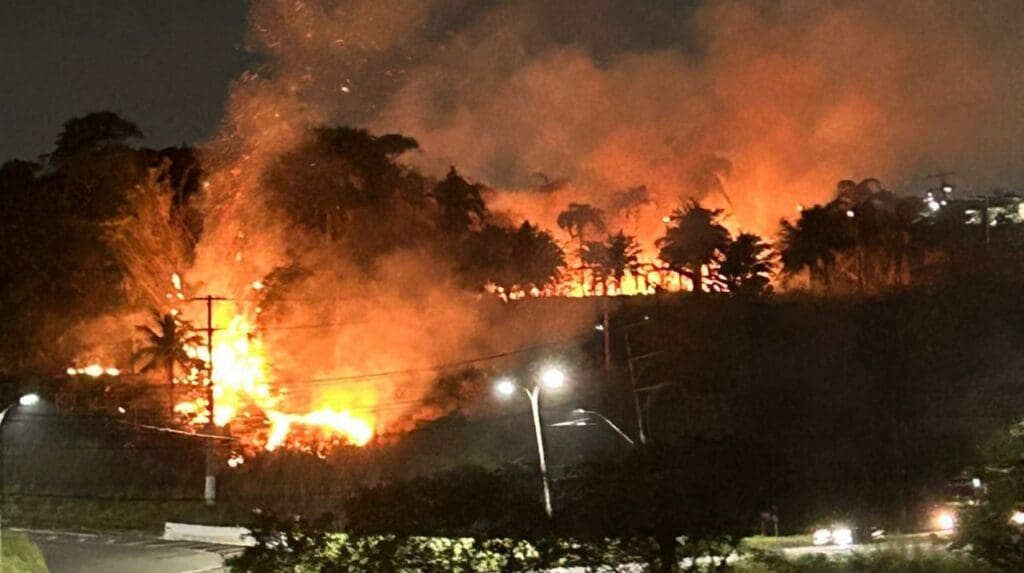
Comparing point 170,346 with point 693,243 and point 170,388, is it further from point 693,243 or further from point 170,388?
point 693,243

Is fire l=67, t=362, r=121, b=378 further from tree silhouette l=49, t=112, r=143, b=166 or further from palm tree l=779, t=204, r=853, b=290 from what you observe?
palm tree l=779, t=204, r=853, b=290

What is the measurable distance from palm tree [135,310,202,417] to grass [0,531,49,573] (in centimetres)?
2170

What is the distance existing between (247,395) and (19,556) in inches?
911

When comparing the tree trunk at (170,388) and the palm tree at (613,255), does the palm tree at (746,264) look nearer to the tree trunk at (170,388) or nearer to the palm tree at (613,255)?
the palm tree at (613,255)

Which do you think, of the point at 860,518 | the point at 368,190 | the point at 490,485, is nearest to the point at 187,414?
the point at 368,190

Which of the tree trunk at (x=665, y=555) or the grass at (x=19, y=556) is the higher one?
the tree trunk at (x=665, y=555)

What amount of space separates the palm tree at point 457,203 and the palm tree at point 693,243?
36.4 feet

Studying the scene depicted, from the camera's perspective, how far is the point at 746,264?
183 feet

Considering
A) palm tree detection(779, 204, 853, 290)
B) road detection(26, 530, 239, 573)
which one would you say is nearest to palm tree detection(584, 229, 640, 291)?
palm tree detection(779, 204, 853, 290)

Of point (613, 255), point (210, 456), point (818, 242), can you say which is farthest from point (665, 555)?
point (613, 255)

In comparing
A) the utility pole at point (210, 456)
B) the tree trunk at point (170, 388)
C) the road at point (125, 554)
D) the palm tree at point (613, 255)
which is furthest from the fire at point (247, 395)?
the palm tree at point (613, 255)

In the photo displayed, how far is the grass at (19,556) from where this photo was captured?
1847 centimetres

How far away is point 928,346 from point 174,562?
28.8 metres

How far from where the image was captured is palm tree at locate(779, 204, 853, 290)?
5381 cm
